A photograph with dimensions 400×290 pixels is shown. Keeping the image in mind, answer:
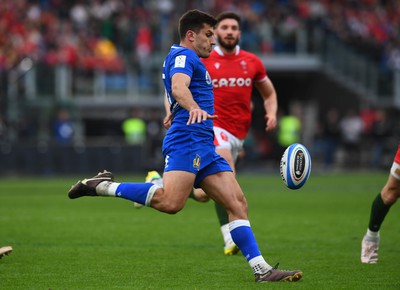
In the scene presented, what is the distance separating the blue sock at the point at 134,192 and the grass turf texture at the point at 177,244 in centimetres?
73

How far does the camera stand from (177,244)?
10.7m

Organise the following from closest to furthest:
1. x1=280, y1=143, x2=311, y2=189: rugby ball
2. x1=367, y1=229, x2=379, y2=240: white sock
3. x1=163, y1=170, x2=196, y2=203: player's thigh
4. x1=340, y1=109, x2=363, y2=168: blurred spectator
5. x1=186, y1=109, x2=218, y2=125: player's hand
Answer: x1=186, y1=109, x2=218, y2=125: player's hand < x1=163, y1=170, x2=196, y2=203: player's thigh < x1=280, y1=143, x2=311, y2=189: rugby ball < x1=367, y1=229, x2=379, y2=240: white sock < x1=340, y1=109, x2=363, y2=168: blurred spectator

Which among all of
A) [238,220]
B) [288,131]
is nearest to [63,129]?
[288,131]

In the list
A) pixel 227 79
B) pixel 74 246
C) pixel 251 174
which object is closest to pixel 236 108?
pixel 227 79

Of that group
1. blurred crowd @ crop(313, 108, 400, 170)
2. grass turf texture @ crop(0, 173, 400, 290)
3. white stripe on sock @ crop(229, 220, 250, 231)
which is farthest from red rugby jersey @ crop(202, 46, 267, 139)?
blurred crowd @ crop(313, 108, 400, 170)

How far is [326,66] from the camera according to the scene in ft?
112

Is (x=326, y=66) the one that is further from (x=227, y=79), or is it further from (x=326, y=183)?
(x=227, y=79)

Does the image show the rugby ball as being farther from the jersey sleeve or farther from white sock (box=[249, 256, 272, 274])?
the jersey sleeve

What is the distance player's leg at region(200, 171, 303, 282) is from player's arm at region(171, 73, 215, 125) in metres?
0.71

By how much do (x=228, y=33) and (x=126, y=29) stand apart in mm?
22027

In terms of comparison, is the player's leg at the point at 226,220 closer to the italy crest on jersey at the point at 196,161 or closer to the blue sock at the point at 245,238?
the blue sock at the point at 245,238

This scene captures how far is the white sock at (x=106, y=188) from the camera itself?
7.69 m

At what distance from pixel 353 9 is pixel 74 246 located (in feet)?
97.8

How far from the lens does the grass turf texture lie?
7.92m
